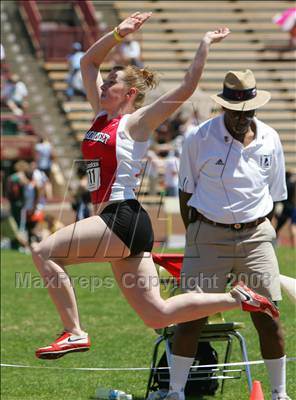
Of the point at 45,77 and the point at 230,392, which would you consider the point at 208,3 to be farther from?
the point at 230,392

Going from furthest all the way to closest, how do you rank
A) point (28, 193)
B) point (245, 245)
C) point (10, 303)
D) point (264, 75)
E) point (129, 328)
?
point (264, 75)
point (28, 193)
point (10, 303)
point (129, 328)
point (245, 245)

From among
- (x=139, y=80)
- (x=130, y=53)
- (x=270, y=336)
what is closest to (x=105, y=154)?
(x=139, y=80)

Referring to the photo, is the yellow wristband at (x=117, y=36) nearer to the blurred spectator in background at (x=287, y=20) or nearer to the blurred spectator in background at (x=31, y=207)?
the blurred spectator in background at (x=31, y=207)

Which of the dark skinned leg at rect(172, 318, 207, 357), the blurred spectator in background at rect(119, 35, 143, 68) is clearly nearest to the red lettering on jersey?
the dark skinned leg at rect(172, 318, 207, 357)

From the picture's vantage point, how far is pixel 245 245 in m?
6.53

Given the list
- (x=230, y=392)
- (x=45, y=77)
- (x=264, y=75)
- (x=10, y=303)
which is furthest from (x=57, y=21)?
(x=230, y=392)

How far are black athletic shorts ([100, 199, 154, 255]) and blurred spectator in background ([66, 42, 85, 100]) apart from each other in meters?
18.6

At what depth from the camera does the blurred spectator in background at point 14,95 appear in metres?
24.1

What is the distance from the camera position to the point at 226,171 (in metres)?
6.45

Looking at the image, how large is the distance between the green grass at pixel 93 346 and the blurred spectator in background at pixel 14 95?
1070 cm

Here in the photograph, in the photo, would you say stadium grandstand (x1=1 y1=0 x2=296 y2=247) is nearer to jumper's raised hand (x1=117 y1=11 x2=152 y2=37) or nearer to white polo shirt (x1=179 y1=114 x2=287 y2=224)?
white polo shirt (x1=179 y1=114 x2=287 y2=224)

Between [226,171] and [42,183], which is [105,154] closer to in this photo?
[226,171]

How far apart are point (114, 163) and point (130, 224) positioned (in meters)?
0.39

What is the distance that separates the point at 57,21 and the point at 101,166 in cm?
2297
